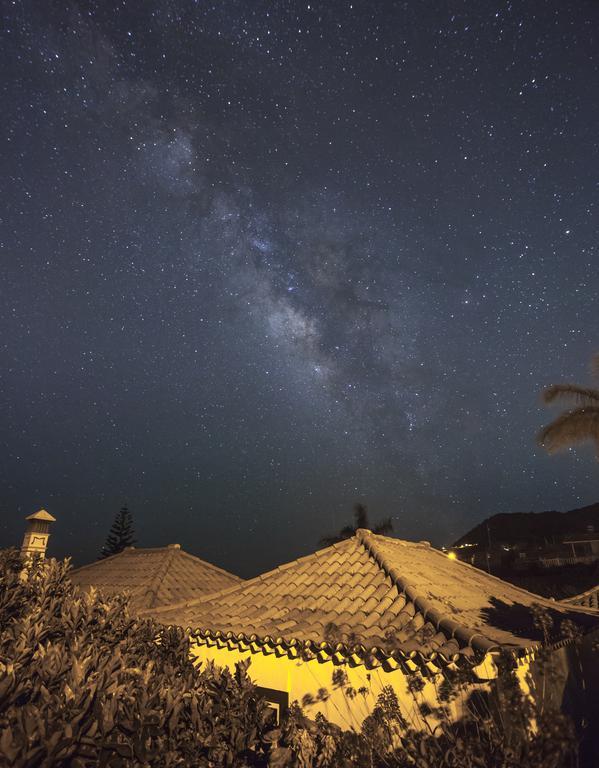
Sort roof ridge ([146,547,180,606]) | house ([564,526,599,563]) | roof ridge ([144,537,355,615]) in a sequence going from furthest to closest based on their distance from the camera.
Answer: house ([564,526,599,563]), roof ridge ([146,547,180,606]), roof ridge ([144,537,355,615])

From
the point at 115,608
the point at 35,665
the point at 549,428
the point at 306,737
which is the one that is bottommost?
the point at 306,737

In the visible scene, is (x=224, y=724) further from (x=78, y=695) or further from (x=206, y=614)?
(x=206, y=614)

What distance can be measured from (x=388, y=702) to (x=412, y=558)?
249 inches

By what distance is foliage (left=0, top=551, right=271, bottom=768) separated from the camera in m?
2.76

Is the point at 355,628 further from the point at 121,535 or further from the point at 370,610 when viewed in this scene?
the point at 121,535

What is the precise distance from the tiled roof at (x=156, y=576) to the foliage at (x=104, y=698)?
849 centimetres

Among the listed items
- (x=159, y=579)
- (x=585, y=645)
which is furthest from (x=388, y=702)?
(x=159, y=579)

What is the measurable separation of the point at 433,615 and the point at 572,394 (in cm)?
868

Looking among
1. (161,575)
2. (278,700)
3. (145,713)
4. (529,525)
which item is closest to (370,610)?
(278,700)

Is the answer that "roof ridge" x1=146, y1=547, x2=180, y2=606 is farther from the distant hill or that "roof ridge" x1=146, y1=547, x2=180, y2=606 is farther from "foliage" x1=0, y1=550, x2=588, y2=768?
the distant hill

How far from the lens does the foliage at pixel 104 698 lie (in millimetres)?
2758

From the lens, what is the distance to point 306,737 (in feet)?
14.2

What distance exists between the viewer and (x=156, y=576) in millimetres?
14945

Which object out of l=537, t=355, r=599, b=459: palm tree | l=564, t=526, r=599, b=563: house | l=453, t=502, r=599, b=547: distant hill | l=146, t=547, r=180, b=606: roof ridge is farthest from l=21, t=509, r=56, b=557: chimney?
l=453, t=502, r=599, b=547: distant hill
